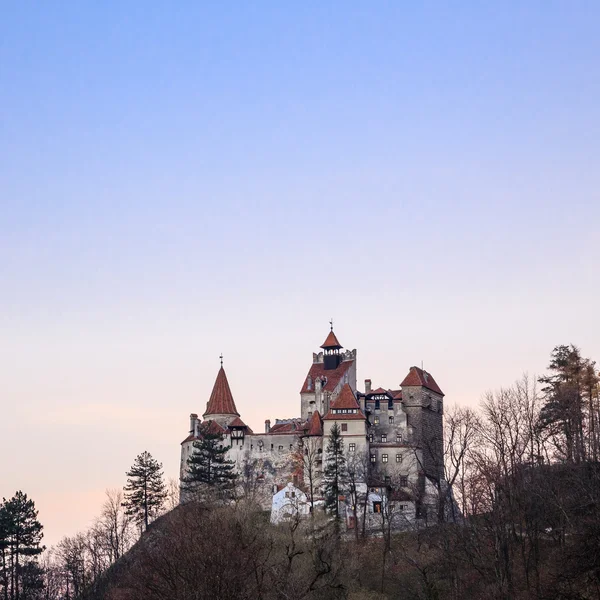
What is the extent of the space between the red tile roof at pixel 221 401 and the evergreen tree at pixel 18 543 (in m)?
22.7

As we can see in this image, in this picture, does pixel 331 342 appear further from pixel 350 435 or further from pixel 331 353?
pixel 350 435

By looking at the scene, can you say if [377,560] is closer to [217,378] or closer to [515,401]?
[515,401]

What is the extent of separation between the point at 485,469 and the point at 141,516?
154 feet

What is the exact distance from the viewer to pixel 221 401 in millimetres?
107062

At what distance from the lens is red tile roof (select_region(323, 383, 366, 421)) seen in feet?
308

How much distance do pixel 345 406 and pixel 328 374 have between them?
1260cm

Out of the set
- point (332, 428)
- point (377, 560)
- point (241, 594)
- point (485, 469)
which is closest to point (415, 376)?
point (332, 428)

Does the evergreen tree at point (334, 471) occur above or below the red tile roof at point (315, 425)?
below

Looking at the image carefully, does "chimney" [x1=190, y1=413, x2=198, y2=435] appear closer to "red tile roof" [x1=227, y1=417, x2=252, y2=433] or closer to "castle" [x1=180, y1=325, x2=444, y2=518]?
"castle" [x1=180, y1=325, x2=444, y2=518]

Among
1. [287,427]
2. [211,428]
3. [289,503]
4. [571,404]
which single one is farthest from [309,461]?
[571,404]

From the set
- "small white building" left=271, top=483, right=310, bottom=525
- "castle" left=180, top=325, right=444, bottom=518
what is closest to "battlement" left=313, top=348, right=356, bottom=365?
"castle" left=180, top=325, right=444, bottom=518

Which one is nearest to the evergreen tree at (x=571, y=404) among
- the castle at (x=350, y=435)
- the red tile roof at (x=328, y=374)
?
the castle at (x=350, y=435)

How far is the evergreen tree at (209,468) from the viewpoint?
3615 inches

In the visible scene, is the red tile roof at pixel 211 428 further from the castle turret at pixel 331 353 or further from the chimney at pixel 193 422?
the castle turret at pixel 331 353
